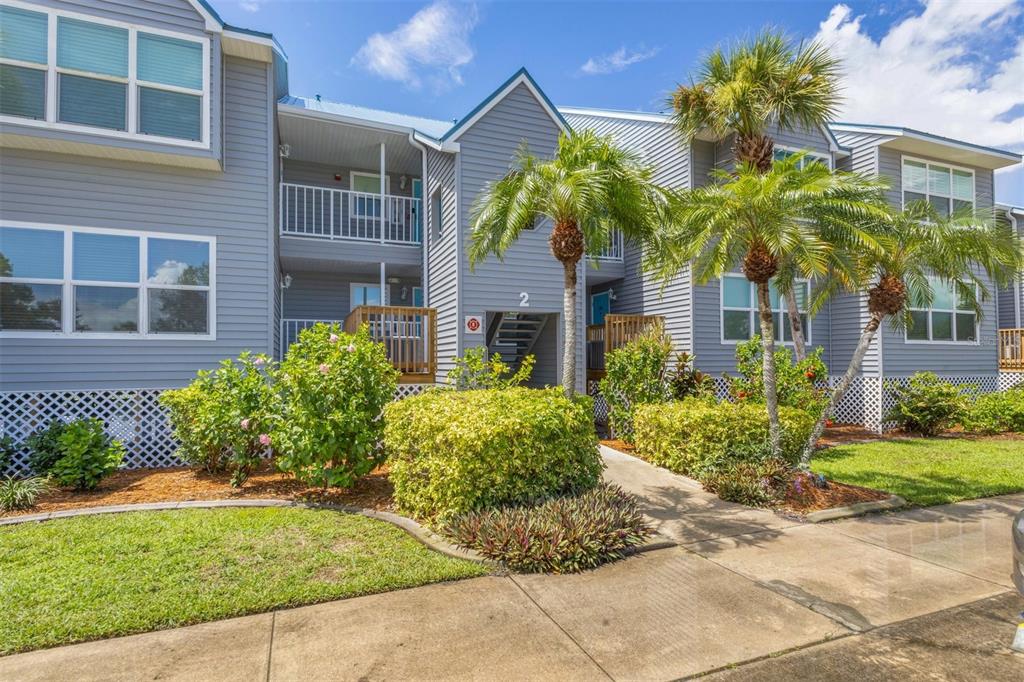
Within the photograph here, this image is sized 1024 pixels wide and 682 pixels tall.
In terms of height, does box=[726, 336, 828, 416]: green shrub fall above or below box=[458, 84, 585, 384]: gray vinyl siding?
below

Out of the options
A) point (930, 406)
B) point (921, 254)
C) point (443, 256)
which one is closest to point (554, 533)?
point (921, 254)

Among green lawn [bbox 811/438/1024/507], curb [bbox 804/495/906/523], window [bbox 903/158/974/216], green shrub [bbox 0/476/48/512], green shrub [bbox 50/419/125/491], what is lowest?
green lawn [bbox 811/438/1024/507]

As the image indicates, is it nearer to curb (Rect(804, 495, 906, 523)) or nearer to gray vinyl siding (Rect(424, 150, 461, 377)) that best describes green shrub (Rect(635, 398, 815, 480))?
curb (Rect(804, 495, 906, 523))

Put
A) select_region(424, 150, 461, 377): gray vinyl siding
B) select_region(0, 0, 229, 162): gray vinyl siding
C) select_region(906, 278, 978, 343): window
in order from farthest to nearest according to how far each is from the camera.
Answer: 1. select_region(906, 278, 978, 343): window
2. select_region(424, 150, 461, 377): gray vinyl siding
3. select_region(0, 0, 229, 162): gray vinyl siding

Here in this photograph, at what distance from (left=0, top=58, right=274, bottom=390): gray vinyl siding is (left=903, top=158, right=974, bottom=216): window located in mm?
16612

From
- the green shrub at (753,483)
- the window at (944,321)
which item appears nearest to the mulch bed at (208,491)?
the green shrub at (753,483)

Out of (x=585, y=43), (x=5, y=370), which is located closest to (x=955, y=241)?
(x=585, y=43)

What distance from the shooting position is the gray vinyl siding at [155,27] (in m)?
8.41

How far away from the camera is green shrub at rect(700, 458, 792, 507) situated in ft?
22.6

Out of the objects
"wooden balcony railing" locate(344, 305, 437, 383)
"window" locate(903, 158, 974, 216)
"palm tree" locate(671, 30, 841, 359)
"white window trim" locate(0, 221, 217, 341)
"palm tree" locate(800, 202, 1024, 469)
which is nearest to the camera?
"palm tree" locate(800, 202, 1024, 469)

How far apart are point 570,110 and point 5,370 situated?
15.6m

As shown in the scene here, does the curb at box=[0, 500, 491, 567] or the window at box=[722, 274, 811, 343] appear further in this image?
the window at box=[722, 274, 811, 343]

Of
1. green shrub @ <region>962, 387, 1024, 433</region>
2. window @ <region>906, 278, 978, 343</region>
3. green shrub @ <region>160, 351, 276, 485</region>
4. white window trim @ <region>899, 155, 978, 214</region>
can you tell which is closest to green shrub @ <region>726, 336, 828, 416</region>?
green shrub @ <region>962, 387, 1024, 433</region>

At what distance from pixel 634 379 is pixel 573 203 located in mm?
5108
